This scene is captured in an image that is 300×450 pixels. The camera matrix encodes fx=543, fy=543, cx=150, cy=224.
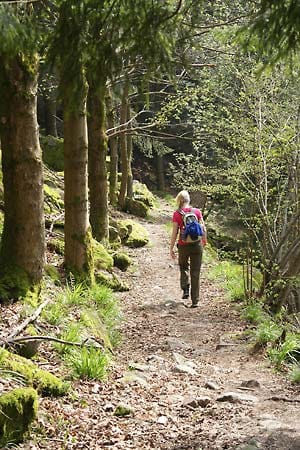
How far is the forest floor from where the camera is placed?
4211 millimetres

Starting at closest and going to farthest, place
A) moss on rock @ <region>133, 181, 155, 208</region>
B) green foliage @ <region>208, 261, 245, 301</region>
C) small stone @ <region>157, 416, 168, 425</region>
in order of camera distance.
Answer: small stone @ <region>157, 416, 168, 425</region>, green foliage @ <region>208, 261, 245, 301</region>, moss on rock @ <region>133, 181, 155, 208</region>

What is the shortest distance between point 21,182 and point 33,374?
8.05ft

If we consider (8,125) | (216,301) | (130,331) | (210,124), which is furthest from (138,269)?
(8,125)

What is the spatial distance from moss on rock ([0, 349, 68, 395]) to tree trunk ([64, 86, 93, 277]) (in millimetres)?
3751

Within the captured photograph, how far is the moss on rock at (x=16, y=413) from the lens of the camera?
11.8 ft

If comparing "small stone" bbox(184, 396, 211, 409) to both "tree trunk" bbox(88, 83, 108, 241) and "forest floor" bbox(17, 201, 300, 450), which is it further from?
"tree trunk" bbox(88, 83, 108, 241)

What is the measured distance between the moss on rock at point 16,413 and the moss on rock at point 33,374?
21.9 inches

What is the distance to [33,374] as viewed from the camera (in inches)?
178

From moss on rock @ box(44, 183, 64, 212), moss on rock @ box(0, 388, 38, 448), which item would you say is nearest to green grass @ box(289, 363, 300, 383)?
moss on rock @ box(0, 388, 38, 448)

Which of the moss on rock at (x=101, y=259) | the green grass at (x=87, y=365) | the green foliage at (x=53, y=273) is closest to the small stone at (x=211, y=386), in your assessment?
the green grass at (x=87, y=365)

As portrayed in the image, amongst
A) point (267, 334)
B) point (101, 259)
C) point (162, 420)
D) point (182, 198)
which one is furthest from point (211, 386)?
point (101, 259)

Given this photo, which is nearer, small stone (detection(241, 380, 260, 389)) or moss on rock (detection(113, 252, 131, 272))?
small stone (detection(241, 380, 260, 389))

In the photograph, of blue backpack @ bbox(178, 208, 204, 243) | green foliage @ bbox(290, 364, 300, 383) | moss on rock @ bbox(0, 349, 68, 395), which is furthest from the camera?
blue backpack @ bbox(178, 208, 204, 243)

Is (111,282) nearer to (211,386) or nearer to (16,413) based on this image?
(211,386)
